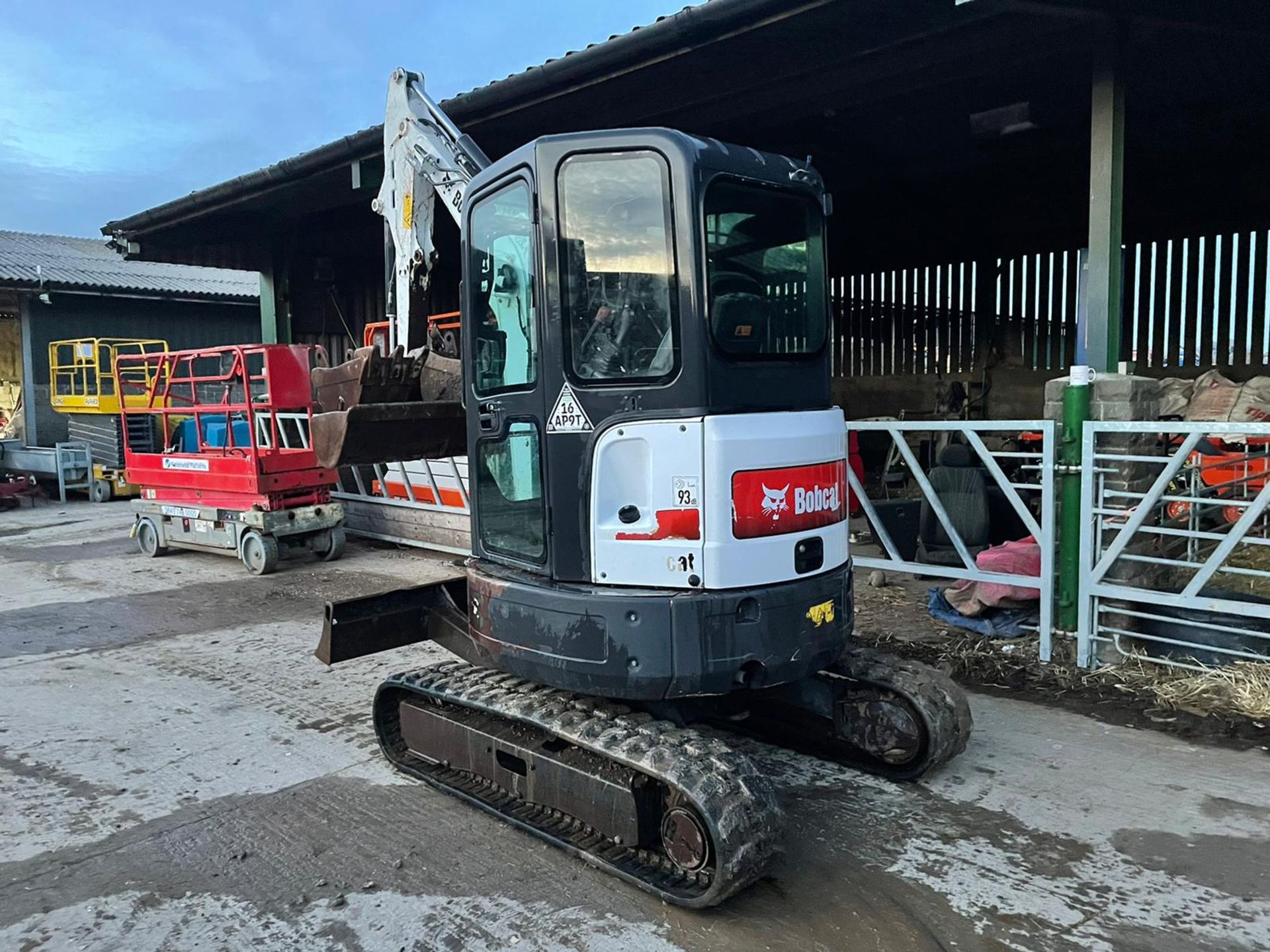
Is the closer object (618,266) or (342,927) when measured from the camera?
(342,927)

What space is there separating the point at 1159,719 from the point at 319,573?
7066mm

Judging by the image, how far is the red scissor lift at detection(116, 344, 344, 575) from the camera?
9.20 metres

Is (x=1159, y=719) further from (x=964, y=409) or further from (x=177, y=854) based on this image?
(x=964, y=409)

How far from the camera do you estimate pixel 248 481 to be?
9227mm

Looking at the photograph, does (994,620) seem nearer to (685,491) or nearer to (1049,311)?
(685,491)

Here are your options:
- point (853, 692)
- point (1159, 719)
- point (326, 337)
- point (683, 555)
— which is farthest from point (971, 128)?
point (326, 337)

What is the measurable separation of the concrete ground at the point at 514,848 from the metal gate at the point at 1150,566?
847mm

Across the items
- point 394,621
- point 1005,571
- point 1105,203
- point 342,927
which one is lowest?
point 342,927

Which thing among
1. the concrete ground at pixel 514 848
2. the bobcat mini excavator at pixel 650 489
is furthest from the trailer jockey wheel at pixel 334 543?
the bobcat mini excavator at pixel 650 489

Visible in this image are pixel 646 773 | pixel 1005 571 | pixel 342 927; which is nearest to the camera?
pixel 342 927

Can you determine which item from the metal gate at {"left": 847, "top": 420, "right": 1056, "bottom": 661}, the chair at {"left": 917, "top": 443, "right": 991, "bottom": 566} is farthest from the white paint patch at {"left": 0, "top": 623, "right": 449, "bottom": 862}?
the chair at {"left": 917, "top": 443, "right": 991, "bottom": 566}

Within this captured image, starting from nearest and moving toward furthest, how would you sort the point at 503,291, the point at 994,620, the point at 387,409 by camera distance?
1. the point at 503,291
2. the point at 387,409
3. the point at 994,620

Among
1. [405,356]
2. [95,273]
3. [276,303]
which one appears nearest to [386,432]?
[405,356]

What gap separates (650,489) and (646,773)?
3.15 ft
